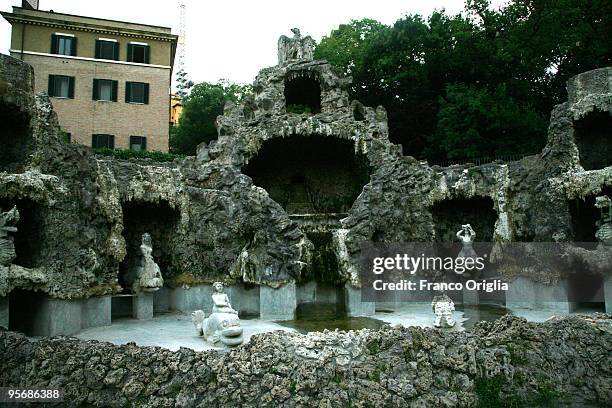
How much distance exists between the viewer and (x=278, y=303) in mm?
18297

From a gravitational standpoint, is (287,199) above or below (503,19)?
below

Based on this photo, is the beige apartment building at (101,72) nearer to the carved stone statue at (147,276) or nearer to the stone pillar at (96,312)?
the carved stone statue at (147,276)

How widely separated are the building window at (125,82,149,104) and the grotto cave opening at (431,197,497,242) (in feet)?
76.1

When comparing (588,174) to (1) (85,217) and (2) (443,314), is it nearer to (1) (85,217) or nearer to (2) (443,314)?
(2) (443,314)

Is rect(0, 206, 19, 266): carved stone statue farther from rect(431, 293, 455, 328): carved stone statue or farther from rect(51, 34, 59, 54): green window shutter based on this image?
rect(51, 34, 59, 54): green window shutter

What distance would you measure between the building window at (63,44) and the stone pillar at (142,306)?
2351 cm

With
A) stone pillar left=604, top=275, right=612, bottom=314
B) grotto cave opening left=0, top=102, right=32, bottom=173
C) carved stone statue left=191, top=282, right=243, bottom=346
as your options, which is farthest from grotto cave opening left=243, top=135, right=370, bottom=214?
carved stone statue left=191, top=282, right=243, bottom=346

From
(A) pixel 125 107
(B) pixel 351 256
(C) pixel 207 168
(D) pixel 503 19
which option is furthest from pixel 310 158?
(D) pixel 503 19

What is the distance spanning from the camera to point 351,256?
1920 cm

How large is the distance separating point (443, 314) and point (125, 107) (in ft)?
95.0

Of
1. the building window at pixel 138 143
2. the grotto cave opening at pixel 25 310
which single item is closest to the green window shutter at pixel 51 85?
the building window at pixel 138 143

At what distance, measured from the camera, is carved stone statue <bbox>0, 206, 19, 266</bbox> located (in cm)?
1402

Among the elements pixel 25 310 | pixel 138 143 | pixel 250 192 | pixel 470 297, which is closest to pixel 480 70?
pixel 470 297

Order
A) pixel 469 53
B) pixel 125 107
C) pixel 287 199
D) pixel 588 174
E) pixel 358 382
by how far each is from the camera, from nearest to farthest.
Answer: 1. pixel 358 382
2. pixel 588 174
3. pixel 287 199
4. pixel 469 53
5. pixel 125 107
